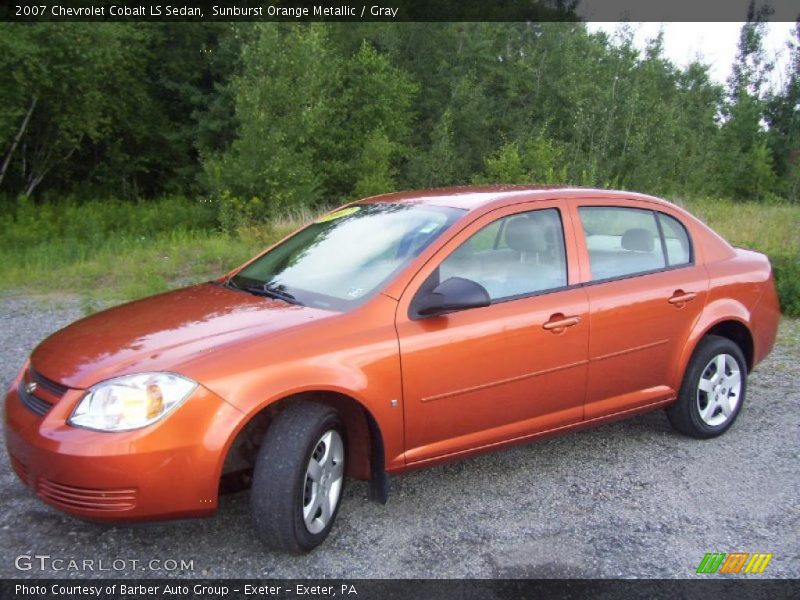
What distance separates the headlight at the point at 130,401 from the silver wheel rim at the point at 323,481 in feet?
2.16

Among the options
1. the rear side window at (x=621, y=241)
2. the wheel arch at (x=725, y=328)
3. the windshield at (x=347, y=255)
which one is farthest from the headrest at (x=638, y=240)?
the windshield at (x=347, y=255)

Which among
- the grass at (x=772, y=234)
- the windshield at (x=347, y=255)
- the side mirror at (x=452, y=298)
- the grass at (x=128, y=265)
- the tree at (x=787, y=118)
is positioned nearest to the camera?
the side mirror at (x=452, y=298)

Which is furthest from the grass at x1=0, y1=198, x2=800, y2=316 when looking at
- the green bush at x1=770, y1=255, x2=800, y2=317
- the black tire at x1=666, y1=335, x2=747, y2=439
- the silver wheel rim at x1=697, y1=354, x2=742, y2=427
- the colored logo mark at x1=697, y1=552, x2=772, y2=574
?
the colored logo mark at x1=697, y1=552, x2=772, y2=574

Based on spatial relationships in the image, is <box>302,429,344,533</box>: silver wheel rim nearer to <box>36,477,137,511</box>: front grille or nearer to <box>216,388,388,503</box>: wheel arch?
<box>216,388,388,503</box>: wheel arch

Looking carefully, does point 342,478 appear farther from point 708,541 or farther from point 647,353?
point 647,353

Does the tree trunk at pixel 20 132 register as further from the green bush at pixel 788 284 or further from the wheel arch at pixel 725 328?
the wheel arch at pixel 725 328

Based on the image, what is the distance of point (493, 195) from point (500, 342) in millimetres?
955

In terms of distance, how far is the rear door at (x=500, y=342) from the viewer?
377 cm

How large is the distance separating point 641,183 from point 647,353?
21.7 metres

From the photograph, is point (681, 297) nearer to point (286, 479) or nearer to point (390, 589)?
point (390, 589)

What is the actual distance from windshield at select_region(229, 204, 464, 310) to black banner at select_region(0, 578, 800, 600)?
1.28 m

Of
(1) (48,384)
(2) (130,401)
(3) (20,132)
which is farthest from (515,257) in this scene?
(3) (20,132)

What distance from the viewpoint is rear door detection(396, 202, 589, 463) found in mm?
3768

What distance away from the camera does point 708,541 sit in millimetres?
3680
